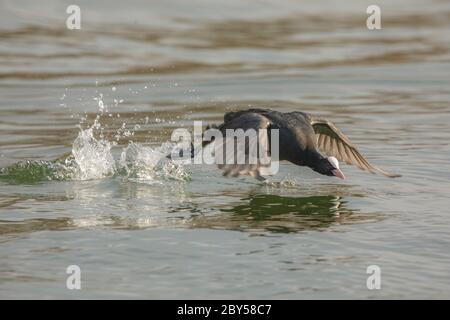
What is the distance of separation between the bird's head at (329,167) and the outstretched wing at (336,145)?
0.42 m

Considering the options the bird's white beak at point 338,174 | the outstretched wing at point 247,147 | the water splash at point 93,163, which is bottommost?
the bird's white beak at point 338,174

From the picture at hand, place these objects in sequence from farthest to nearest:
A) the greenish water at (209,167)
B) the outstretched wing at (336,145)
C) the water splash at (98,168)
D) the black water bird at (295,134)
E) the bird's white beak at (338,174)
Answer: the outstretched wing at (336,145)
the water splash at (98,168)
the bird's white beak at (338,174)
the black water bird at (295,134)
the greenish water at (209,167)

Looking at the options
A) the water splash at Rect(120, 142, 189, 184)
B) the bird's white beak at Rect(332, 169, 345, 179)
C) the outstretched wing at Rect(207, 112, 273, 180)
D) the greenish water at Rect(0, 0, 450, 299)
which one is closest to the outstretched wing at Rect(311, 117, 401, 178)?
the greenish water at Rect(0, 0, 450, 299)

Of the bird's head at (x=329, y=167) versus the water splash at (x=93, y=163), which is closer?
the bird's head at (x=329, y=167)

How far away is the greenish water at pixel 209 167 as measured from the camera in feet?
20.4

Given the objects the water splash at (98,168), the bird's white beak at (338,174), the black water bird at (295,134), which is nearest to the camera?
the black water bird at (295,134)

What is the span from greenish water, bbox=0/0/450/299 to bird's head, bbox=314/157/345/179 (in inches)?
6.0

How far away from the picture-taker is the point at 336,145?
893 centimetres

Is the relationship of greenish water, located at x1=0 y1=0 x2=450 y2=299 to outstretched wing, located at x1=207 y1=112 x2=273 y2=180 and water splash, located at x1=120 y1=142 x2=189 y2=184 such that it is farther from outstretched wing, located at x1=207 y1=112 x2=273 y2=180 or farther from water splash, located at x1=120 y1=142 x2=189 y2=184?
outstretched wing, located at x1=207 y1=112 x2=273 y2=180

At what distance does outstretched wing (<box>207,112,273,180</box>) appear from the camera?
7.26 metres

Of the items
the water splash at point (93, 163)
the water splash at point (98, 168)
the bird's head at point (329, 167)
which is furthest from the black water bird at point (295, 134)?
the water splash at point (93, 163)

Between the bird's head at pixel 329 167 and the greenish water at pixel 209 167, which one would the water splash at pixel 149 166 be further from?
the bird's head at pixel 329 167
